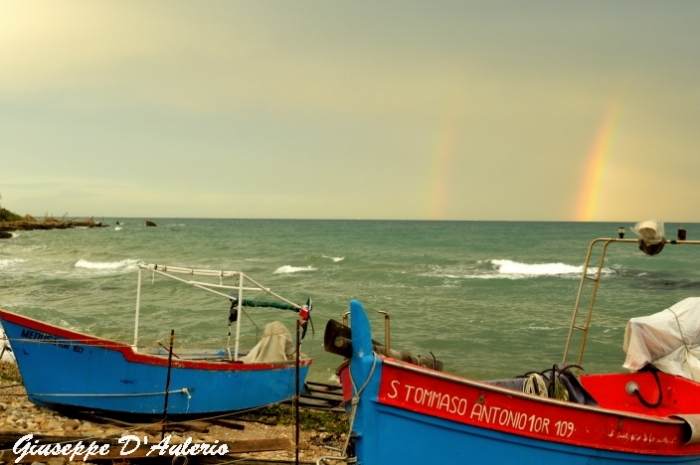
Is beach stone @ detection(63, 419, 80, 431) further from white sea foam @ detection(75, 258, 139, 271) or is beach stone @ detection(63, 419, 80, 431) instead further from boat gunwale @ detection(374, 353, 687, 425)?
white sea foam @ detection(75, 258, 139, 271)

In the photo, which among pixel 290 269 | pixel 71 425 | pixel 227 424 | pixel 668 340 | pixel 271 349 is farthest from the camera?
pixel 290 269

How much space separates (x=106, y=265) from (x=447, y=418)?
40.8 m

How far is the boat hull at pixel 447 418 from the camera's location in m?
5.45

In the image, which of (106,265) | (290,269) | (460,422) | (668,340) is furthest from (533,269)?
(460,422)

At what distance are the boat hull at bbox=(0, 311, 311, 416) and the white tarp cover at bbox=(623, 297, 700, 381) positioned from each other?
598 centimetres

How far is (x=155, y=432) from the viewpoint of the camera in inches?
349

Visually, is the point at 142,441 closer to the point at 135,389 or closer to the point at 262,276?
the point at 135,389

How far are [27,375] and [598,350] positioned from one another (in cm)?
1502

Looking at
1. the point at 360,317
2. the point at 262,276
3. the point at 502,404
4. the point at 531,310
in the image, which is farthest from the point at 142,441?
the point at 262,276

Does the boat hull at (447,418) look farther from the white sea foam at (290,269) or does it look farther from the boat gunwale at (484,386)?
the white sea foam at (290,269)

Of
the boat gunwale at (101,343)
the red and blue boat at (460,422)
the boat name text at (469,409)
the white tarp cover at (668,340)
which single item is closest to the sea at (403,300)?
the boat gunwale at (101,343)

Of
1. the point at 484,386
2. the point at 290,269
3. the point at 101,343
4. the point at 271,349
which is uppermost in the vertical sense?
the point at 484,386

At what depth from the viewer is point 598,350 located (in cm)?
1764

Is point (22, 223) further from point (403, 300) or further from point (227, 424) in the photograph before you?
point (227, 424)
